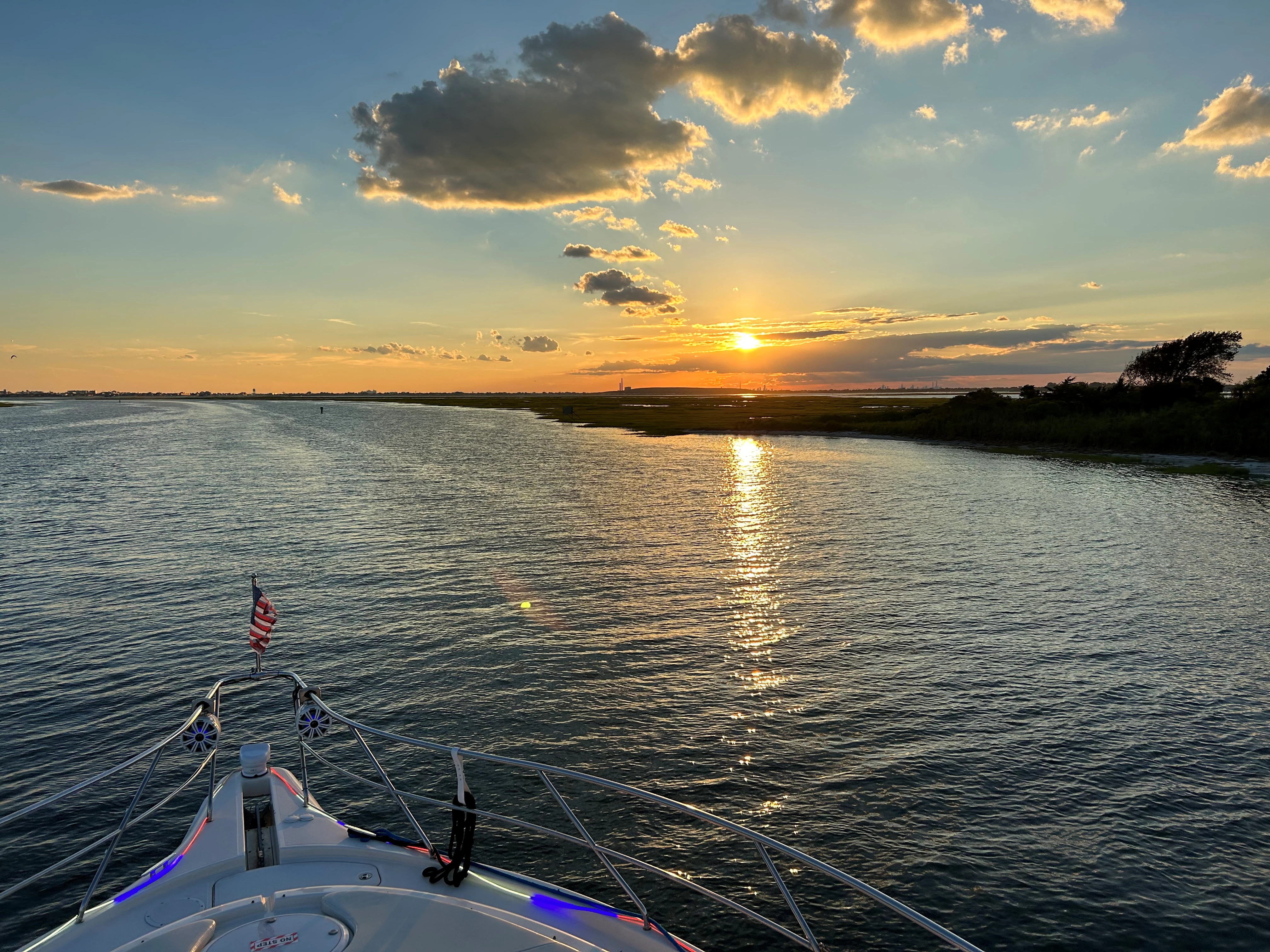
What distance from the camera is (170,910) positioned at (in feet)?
30.6

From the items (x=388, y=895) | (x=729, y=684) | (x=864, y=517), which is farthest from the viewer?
(x=864, y=517)

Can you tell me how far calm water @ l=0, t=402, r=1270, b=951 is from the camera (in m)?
13.1

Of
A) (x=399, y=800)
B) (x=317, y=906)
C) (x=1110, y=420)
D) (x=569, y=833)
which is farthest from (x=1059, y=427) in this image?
(x=317, y=906)

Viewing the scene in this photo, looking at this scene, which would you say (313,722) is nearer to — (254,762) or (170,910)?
(254,762)

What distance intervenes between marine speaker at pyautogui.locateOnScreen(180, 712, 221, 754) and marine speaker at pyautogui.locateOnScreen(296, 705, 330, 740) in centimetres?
130

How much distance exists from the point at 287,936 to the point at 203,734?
4.77m

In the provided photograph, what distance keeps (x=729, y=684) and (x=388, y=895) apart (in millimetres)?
12821

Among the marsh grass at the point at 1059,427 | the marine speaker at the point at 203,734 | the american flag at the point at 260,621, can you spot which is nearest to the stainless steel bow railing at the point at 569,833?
the marine speaker at the point at 203,734

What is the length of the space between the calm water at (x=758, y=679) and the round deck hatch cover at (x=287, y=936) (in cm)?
533

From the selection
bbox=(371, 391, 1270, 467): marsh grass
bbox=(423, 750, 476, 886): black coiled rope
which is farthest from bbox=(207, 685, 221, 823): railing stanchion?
bbox=(371, 391, 1270, 467): marsh grass

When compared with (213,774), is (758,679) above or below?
below

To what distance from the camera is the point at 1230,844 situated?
44.7ft

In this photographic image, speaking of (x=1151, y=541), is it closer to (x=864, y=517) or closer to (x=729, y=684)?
(x=864, y=517)

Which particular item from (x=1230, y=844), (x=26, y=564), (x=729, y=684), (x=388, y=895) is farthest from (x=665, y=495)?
(x=388, y=895)
